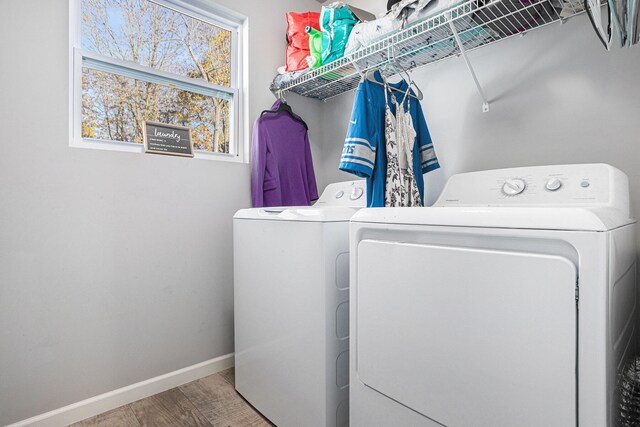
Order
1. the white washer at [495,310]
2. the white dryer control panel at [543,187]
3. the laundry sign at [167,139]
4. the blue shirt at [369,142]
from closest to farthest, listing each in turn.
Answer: the white washer at [495,310], the white dryer control panel at [543,187], the blue shirt at [369,142], the laundry sign at [167,139]

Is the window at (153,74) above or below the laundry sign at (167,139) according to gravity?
above

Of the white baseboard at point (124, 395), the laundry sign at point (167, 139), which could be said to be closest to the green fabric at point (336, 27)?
the laundry sign at point (167, 139)

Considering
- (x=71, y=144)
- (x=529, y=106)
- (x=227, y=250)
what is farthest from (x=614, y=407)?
(x=71, y=144)

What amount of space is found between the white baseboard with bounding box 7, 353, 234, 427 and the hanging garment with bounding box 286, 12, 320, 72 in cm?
195

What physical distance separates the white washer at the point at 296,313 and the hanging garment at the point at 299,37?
1111 millimetres

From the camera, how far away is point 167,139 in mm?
1924

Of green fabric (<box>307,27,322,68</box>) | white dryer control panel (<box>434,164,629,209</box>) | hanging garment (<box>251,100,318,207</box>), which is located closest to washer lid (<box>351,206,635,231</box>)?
white dryer control panel (<box>434,164,629,209</box>)

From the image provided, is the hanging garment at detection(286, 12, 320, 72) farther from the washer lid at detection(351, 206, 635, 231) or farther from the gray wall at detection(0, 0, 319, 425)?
the washer lid at detection(351, 206, 635, 231)

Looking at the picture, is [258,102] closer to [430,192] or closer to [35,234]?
[430,192]

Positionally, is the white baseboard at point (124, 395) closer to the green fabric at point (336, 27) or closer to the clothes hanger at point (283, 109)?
the clothes hanger at point (283, 109)

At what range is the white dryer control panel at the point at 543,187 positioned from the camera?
Answer: 3.77 feet

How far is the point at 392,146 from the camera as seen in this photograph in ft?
4.90

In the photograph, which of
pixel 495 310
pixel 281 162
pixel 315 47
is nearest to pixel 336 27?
pixel 315 47

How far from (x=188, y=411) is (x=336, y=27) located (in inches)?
87.1
